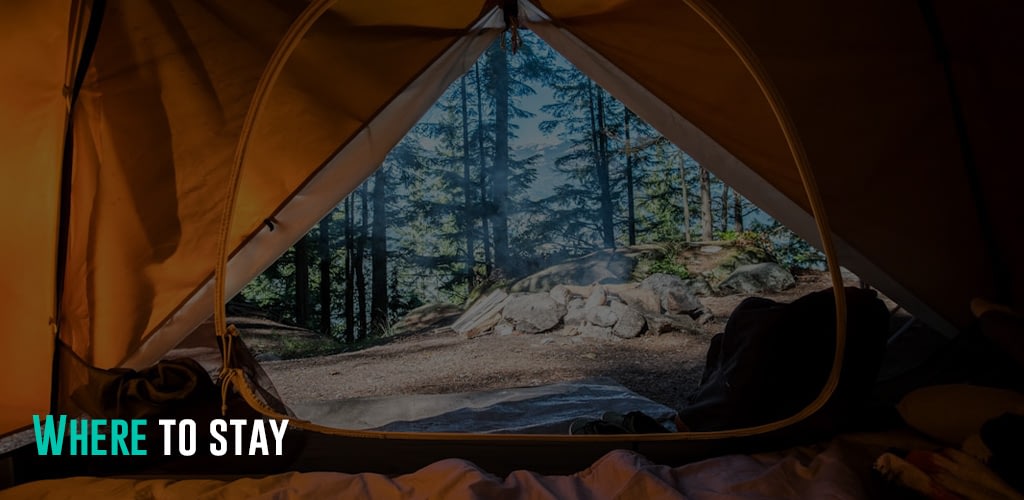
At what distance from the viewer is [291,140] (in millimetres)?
1850

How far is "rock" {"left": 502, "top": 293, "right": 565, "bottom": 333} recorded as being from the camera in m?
4.62

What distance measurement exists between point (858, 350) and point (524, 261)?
14.5 feet

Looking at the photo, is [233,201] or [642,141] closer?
[233,201]

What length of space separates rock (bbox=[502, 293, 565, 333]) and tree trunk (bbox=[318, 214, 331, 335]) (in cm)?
205

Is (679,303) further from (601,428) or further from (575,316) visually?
(601,428)

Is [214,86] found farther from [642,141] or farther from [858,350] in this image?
[642,141]

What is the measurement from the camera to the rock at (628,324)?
14.4ft

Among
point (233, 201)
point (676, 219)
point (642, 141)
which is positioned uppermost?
point (642, 141)

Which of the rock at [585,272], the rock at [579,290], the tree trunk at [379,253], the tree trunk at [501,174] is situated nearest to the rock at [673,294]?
the rock at [585,272]

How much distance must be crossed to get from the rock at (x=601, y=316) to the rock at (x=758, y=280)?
4.13 feet

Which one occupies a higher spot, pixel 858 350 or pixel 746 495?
A: pixel 858 350

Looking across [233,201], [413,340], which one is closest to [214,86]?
[233,201]

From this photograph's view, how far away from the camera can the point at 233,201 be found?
1.31 m

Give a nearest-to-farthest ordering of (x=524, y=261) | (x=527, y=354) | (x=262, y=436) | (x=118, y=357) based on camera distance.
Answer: (x=262, y=436)
(x=118, y=357)
(x=527, y=354)
(x=524, y=261)
